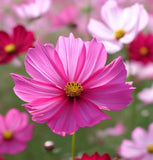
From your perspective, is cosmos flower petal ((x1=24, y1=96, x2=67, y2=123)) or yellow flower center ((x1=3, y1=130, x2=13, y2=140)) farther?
yellow flower center ((x1=3, y1=130, x2=13, y2=140))

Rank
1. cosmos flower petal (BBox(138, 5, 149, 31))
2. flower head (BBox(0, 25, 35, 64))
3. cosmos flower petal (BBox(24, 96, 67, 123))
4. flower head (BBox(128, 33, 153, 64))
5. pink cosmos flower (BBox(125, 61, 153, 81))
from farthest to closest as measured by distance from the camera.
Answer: pink cosmos flower (BBox(125, 61, 153, 81))
flower head (BBox(128, 33, 153, 64))
flower head (BBox(0, 25, 35, 64))
cosmos flower petal (BBox(138, 5, 149, 31))
cosmos flower petal (BBox(24, 96, 67, 123))

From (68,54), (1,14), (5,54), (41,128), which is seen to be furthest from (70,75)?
(1,14)

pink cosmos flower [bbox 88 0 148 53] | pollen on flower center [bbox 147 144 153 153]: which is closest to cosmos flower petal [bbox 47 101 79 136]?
pink cosmos flower [bbox 88 0 148 53]

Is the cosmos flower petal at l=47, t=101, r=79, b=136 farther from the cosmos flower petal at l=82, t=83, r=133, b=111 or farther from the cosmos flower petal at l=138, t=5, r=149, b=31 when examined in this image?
the cosmos flower petal at l=138, t=5, r=149, b=31

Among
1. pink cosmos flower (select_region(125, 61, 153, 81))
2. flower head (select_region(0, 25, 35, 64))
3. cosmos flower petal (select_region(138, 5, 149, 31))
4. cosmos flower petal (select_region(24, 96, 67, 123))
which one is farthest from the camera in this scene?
pink cosmos flower (select_region(125, 61, 153, 81))

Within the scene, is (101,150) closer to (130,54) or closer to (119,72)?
(130,54)

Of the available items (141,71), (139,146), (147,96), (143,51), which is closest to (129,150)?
(139,146)

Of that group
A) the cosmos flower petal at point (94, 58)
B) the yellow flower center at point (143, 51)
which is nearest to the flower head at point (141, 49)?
the yellow flower center at point (143, 51)
